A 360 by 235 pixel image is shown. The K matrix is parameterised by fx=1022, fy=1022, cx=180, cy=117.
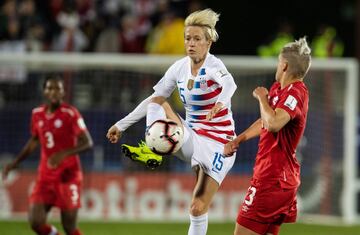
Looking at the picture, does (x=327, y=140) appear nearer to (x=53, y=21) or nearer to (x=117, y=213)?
(x=117, y=213)

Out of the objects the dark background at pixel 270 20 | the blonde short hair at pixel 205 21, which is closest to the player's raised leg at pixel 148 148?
the blonde short hair at pixel 205 21

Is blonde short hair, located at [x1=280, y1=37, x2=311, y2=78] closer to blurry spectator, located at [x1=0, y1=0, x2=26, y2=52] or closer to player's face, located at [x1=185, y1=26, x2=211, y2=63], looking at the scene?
player's face, located at [x1=185, y1=26, x2=211, y2=63]

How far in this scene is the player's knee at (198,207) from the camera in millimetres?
8609

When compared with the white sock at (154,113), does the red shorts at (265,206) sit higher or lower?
lower

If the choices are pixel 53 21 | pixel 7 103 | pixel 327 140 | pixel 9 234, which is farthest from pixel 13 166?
pixel 53 21

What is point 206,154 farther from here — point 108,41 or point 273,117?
point 108,41

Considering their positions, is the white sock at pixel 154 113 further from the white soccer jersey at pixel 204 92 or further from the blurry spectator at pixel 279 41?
the blurry spectator at pixel 279 41

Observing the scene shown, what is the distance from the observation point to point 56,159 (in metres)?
10.2

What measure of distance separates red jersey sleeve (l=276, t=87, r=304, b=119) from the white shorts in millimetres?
1366

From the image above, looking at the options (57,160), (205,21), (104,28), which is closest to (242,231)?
(205,21)

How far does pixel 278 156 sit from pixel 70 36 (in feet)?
32.5

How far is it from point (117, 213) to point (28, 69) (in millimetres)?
2571

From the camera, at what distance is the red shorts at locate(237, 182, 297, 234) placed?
7727 millimetres

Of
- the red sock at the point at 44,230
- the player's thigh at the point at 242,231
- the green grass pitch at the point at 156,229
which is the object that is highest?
the player's thigh at the point at 242,231
